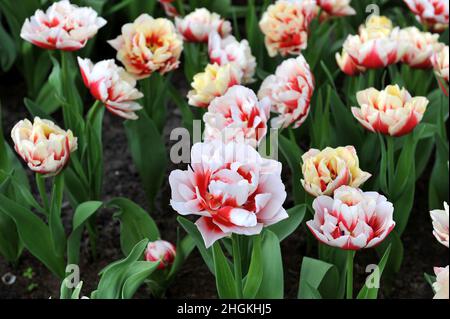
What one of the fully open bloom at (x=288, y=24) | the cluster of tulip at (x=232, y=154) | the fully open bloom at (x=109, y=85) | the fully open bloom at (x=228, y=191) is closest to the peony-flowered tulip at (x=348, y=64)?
the cluster of tulip at (x=232, y=154)

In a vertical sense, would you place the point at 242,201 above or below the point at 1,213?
above

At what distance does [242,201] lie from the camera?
1.11m

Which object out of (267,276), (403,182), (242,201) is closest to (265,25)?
(403,182)

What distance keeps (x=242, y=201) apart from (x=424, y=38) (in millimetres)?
892

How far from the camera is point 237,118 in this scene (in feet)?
4.58

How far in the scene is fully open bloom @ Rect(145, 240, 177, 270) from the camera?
159 cm

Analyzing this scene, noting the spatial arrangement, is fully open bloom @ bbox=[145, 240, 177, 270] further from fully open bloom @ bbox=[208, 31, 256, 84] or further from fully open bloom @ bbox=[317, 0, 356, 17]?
fully open bloom @ bbox=[317, 0, 356, 17]

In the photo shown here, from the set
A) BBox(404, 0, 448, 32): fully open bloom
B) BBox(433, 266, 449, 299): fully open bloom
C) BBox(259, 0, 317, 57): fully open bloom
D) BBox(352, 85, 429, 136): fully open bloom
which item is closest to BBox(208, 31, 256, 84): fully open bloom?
BBox(259, 0, 317, 57): fully open bloom

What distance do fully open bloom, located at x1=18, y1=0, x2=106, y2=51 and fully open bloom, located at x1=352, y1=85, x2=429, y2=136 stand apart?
1.95 ft

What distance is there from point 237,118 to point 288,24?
0.54m

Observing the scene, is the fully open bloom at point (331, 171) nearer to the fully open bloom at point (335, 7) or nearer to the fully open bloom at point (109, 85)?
the fully open bloom at point (109, 85)
